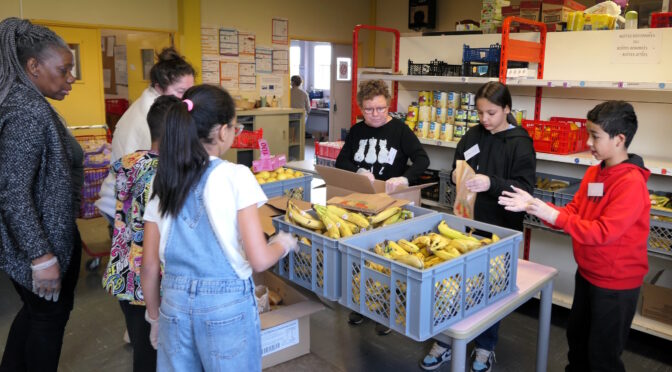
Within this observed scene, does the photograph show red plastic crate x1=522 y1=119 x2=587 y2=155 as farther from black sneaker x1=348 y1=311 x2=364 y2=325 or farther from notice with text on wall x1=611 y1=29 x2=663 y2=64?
black sneaker x1=348 y1=311 x2=364 y2=325

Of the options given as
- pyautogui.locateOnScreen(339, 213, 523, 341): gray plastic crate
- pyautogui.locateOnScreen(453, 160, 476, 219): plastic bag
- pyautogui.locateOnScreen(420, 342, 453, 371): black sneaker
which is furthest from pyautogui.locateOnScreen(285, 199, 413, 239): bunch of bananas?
pyautogui.locateOnScreen(420, 342, 453, 371): black sneaker

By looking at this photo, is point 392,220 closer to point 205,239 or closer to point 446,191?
point 205,239

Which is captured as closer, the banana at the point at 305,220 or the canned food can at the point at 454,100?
the banana at the point at 305,220

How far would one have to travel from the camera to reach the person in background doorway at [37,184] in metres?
1.86

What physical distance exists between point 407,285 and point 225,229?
0.54 m

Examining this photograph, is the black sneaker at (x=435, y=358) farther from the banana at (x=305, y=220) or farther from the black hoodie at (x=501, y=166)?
the banana at (x=305, y=220)

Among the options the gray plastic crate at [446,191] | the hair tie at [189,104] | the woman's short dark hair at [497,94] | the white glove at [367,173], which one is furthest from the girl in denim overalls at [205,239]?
the gray plastic crate at [446,191]

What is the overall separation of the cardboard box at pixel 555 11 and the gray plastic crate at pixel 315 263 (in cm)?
245

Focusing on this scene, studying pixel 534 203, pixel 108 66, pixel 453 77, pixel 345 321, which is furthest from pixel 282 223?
pixel 108 66

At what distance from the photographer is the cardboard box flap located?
99.8 inches

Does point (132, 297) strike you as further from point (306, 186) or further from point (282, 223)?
point (306, 186)

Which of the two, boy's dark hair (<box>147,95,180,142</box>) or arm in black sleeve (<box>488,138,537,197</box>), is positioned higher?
boy's dark hair (<box>147,95,180,142</box>)

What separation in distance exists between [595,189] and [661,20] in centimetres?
173

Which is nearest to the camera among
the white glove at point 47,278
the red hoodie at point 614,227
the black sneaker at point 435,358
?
A: the white glove at point 47,278
